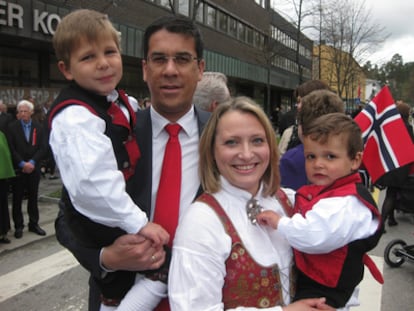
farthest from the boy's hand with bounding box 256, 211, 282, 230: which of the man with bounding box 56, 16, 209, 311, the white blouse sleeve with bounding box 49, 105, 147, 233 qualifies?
the white blouse sleeve with bounding box 49, 105, 147, 233

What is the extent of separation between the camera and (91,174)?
157cm

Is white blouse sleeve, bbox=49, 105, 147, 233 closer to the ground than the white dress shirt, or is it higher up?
higher up

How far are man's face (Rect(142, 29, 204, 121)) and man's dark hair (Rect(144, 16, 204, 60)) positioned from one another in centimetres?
2

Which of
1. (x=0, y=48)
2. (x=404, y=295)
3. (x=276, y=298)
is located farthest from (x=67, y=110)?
(x=0, y=48)

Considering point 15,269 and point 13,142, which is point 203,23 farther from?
point 15,269

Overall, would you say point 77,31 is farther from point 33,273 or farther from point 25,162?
point 25,162

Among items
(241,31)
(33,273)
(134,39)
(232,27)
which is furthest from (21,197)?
A: (241,31)

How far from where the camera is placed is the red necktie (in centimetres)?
182

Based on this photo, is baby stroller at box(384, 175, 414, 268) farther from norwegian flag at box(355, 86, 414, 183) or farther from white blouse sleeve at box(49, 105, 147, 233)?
white blouse sleeve at box(49, 105, 147, 233)

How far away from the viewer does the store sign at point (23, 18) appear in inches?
479

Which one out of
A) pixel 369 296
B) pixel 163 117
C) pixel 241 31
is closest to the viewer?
pixel 163 117

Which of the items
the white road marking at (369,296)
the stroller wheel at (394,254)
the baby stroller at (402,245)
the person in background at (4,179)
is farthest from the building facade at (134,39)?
the white road marking at (369,296)

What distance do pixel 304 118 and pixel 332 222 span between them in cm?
116

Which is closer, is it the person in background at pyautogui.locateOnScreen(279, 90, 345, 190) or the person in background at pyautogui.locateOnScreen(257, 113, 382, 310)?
the person in background at pyautogui.locateOnScreen(257, 113, 382, 310)
